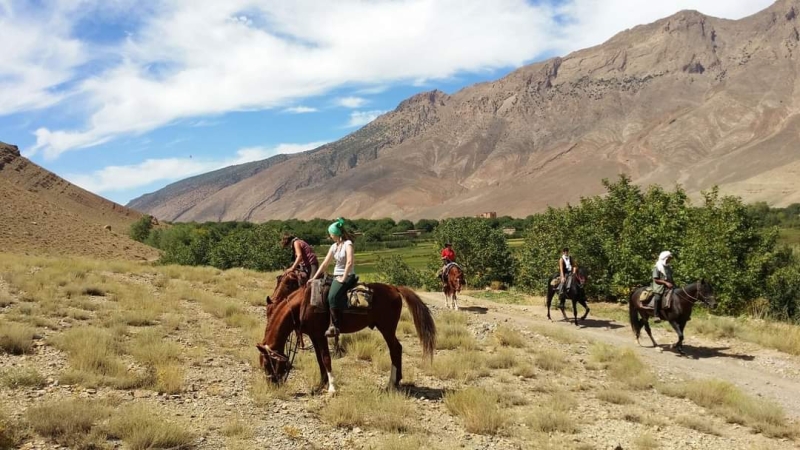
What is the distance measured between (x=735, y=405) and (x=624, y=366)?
2551mm

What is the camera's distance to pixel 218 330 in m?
14.4

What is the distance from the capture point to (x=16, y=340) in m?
10.5

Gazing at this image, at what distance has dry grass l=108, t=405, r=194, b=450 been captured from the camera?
22.2 feet

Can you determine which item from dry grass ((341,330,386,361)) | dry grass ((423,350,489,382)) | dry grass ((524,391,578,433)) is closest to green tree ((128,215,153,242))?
dry grass ((341,330,386,361))

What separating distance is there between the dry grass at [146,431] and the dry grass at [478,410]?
398 centimetres

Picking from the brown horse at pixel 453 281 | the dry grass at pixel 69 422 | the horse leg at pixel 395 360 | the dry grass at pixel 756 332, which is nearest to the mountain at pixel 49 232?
the brown horse at pixel 453 281

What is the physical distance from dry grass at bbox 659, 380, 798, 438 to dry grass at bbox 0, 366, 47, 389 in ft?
36.7

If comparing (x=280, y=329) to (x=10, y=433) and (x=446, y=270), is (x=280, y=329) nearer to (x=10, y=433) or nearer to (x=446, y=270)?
(x=10, y=433)

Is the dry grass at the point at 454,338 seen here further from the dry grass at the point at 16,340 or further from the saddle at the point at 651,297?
the dry grass at the point at 16,340

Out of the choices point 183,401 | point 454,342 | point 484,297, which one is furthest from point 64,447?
point 484,297

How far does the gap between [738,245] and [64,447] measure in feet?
83.5

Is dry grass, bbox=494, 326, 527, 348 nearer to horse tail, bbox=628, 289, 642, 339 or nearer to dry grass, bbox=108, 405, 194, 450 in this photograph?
horse tail, bbox=628, 289, 642, 339

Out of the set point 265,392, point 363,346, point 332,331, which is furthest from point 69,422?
point 363,346

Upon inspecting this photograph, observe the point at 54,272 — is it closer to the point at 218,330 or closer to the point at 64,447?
the point at 218,330
